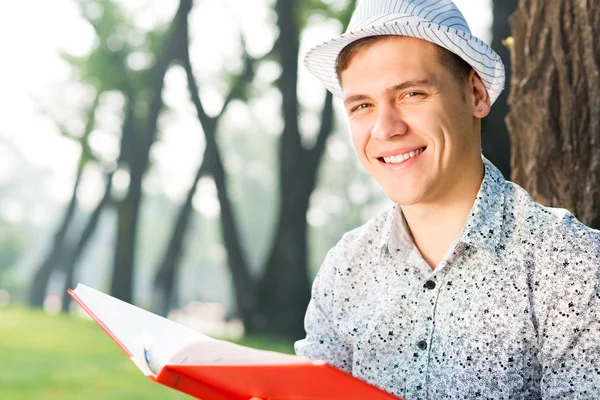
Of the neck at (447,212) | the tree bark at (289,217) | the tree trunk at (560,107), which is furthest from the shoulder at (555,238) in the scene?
the tree bark at (289,217)

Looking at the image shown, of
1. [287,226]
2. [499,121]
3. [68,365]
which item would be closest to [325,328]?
[499,121]

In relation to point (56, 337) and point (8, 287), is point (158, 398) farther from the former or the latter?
point (8, 287)

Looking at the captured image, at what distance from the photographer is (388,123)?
2193 mm

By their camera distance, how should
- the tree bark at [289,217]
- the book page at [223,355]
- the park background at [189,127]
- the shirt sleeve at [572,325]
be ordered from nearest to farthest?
the book page at [223,355]
the shirt sleeve at [572,325]
the park background at [189,127]
the tree bark at [289,217]

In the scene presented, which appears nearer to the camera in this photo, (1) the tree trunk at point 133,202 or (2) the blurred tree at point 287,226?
(2) the blurred tree at point 287,226

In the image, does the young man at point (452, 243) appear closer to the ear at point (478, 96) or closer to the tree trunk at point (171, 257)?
the ear at point (478, 96)

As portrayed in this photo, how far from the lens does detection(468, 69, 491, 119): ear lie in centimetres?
233

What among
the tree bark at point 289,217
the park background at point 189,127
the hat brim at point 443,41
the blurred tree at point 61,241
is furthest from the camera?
the blurred tree at point 61,241

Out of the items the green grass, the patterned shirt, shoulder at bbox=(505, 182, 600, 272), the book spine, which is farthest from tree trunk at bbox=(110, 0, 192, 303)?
the book spine

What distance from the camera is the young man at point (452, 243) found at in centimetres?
209

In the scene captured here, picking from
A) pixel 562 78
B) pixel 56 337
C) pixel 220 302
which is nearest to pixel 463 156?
pixel 562 78

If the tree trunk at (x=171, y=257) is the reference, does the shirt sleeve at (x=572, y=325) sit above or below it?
above

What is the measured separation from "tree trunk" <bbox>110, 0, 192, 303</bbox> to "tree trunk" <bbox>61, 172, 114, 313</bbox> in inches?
79.1

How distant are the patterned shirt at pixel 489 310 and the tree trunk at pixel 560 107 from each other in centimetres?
95
